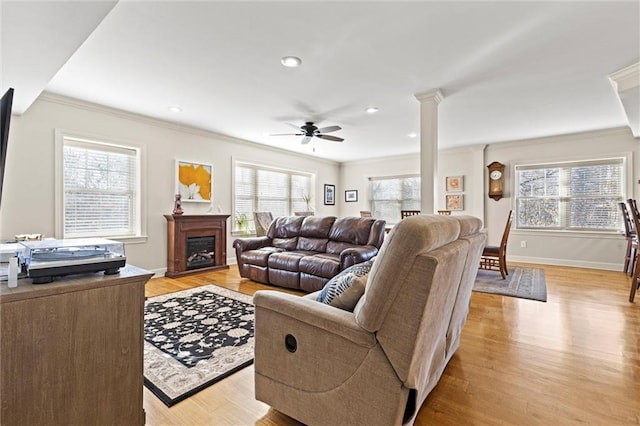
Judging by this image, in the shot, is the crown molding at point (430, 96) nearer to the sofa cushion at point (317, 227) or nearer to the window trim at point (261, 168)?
the sofa cushion at point (317, 227)

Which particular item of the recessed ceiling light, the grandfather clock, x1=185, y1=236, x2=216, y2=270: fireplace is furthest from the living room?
the recessed ceiling light

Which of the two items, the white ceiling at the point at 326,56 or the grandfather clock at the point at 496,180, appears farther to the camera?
the grandfather clock at the point at 496,180

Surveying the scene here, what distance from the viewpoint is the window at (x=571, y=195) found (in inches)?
209

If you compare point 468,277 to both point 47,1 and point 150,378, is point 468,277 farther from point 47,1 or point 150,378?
point 47,1

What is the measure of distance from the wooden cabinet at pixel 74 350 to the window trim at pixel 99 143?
3422mm

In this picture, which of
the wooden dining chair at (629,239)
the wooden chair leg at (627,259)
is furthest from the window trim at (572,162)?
the wooden dining chair at (629,239)

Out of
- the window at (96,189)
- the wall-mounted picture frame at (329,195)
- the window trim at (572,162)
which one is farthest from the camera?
the wall-mounted picture frame at (329,195)

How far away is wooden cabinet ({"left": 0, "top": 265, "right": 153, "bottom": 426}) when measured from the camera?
3.36 ft

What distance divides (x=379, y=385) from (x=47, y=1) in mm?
2554

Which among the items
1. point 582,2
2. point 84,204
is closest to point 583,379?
point 582,2

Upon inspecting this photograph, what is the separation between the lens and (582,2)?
201 centimetres

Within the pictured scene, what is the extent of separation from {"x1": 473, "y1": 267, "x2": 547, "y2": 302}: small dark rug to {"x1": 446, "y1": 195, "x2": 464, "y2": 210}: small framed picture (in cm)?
193

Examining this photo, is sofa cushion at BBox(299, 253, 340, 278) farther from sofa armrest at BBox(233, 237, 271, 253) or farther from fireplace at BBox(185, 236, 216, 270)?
fireplace at BBox(185, 236, 216, 270)

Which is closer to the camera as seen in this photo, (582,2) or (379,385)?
(379,385)
